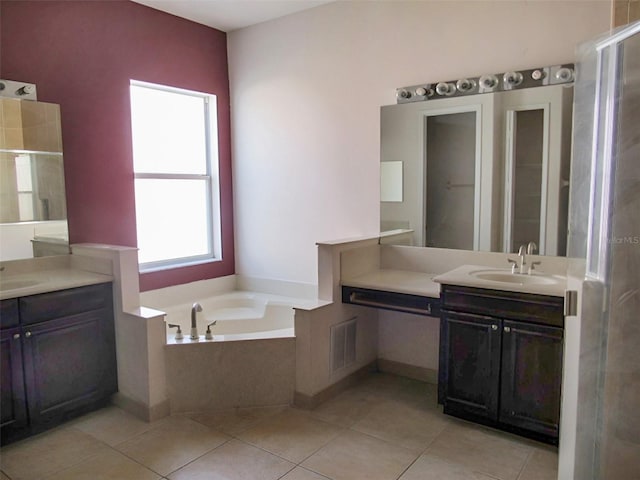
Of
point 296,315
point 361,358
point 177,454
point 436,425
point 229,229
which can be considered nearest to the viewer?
point 177,454

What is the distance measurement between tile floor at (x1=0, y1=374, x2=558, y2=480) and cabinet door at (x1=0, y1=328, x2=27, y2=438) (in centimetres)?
15

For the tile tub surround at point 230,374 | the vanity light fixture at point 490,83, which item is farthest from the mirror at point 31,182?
the vanity light fixture at point 490,83

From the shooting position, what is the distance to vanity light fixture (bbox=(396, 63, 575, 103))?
2.69m

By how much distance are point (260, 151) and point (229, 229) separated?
779 mm

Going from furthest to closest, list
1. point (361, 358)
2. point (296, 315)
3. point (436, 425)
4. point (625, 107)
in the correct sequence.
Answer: point (361, 358) < point (296, 315) < point (436, 425) < point (625, 107)

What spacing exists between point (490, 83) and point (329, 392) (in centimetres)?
218

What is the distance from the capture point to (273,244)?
4145mm

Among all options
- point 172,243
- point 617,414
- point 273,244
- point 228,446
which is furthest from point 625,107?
point 172,243

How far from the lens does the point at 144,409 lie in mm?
2779

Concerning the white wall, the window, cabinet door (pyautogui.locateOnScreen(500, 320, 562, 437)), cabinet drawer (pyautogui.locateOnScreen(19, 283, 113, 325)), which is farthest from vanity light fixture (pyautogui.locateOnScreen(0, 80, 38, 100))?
cabinet door (pyautogui.locateOnScreen(500, 320, 562, 437))

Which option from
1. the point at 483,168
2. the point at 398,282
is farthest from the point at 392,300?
the point at 483,168

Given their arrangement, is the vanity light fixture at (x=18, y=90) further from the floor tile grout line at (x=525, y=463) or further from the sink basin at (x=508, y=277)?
the floor tile grout line at (x=525, y=463)

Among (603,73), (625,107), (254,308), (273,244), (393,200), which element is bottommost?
(254,308)

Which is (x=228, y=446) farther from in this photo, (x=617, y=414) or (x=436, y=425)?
(x=617, y=414)
